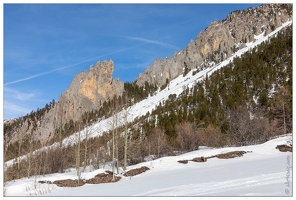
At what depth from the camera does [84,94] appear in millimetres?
153000

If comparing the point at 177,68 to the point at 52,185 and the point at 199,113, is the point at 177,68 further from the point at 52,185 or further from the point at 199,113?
the point at 52,185

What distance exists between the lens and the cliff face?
139875mm

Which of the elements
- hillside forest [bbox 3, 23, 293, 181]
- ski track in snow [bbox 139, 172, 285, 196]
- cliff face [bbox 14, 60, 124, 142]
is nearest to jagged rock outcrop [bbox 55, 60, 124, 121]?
cliff face [bbox 14, 60, 124, 142]

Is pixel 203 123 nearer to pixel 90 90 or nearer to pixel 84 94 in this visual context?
pixel 84 94

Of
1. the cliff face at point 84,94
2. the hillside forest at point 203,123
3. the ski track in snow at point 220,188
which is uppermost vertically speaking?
the cliff face at point 84,94

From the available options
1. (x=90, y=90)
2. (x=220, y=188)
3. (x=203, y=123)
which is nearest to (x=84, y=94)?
(x=90, y=90)

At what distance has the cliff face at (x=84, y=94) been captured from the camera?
140m

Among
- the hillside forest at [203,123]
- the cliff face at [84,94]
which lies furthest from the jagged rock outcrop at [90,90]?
the hillside forest at [203,123]

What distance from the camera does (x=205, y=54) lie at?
636 ft

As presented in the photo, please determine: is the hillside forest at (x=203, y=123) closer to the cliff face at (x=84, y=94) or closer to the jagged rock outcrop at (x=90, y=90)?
the cliff face at (x=84, y=94)

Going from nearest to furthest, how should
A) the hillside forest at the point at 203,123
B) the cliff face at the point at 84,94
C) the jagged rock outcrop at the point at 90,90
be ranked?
the hillside forest at the point at 203,123, the cliff face at the point at 84,94, the jagged rock outcrop at the point at 90,90

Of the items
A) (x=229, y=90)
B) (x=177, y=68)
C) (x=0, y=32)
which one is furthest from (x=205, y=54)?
(x=0, y=32)

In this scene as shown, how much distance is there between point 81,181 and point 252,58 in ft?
341

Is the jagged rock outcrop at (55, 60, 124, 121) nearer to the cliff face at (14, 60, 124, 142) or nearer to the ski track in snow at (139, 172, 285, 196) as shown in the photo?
the cliff face at (14, 60, 124, 142)
